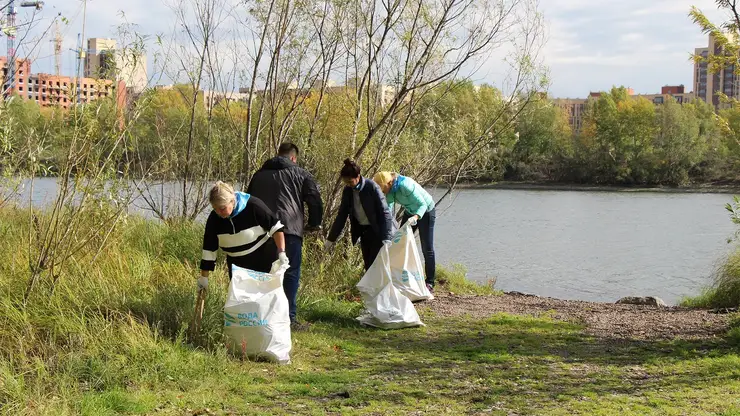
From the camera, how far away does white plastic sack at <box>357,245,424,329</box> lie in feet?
21.1

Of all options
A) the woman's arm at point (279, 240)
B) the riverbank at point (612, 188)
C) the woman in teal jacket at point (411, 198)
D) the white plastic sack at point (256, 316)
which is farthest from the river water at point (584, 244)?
the riverbank at point (612, 188)

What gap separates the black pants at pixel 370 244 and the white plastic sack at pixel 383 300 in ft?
1.51

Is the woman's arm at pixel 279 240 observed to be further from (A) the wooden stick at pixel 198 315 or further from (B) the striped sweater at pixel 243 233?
(A) the wooden stick at pixel 198 315

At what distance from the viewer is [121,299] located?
18.1 ft

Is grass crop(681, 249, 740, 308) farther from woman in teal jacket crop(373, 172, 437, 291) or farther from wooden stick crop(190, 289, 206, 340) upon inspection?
wooden stick crop(190, 289, 206, 340)

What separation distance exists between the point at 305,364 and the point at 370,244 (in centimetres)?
199

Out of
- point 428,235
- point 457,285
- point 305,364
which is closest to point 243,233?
point 305,364

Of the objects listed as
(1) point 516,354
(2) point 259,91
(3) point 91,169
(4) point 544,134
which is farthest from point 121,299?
(4) point 544,134

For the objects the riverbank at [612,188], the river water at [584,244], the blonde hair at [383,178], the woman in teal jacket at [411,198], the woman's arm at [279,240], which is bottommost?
the river water at [584,244]

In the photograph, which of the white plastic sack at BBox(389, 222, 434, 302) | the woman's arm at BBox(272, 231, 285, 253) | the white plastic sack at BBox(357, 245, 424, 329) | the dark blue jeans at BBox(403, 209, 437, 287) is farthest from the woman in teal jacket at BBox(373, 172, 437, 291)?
the woman's arm at BBox(272, 231, 285, 253)

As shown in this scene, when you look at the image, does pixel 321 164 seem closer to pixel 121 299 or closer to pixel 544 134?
pixel 121 299

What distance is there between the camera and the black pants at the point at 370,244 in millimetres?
7008

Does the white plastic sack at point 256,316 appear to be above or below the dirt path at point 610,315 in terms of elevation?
above

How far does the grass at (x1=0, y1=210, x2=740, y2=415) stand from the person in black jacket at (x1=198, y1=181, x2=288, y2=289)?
1.42 feet
